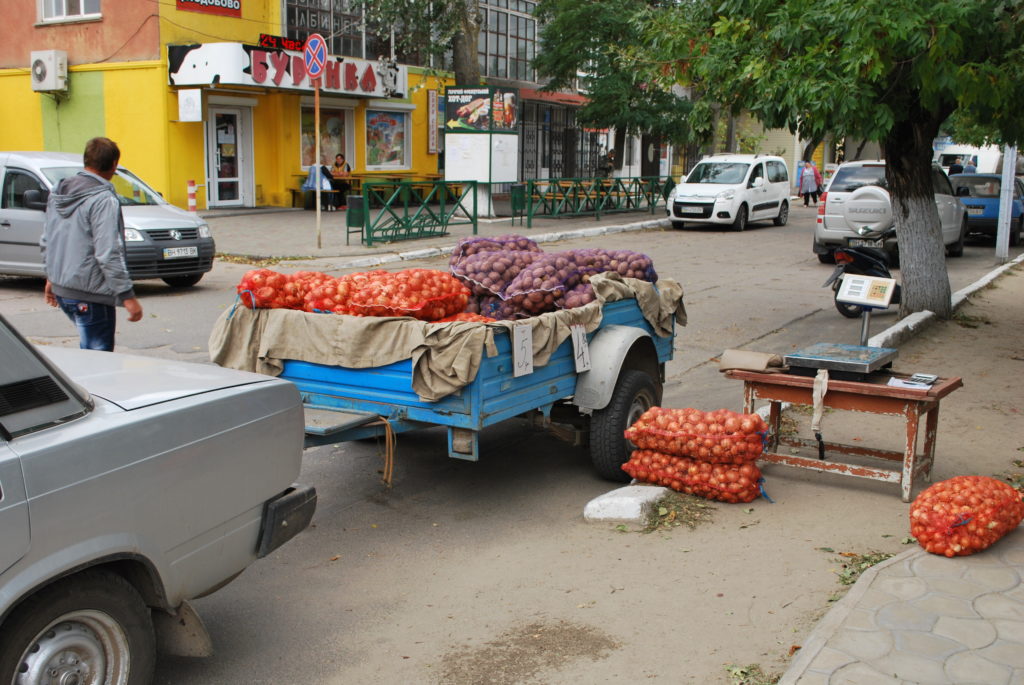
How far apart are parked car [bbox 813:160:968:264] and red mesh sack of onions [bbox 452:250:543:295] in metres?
11.1

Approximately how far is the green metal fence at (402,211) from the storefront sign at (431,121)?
31.5 feet

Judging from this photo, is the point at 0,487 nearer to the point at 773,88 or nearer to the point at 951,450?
the point at 951,450

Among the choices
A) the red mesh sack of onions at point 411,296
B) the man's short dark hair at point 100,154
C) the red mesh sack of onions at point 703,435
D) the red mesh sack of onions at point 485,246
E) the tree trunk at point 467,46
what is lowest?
the red mesh sack of onions at point 703,435

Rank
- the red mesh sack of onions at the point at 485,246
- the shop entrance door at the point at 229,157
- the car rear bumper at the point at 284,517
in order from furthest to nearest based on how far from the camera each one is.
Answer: the shop entrance door at the point at 229,157, the red mesh sack of onions at the point at 485,246, the car rear bumper at the point at 284,517

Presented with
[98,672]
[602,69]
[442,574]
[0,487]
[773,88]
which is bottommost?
[442,574]

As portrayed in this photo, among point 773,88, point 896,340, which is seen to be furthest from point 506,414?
point 896,340

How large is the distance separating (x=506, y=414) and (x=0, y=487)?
3.01m

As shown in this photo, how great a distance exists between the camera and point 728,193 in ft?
79.0

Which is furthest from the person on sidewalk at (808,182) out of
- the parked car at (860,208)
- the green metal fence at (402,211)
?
the green metal fence at (402,211)

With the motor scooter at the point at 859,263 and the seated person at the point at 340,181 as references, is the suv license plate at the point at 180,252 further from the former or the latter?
the seated person at the point at 340,181

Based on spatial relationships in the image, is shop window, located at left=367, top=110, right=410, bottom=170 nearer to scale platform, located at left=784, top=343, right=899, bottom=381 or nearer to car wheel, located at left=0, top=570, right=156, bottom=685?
scale platform, located at left=784, top=343, right=899, bottom=381

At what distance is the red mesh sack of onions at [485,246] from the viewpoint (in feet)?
22.0

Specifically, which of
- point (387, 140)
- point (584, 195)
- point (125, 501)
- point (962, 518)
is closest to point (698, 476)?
point (962, 518)

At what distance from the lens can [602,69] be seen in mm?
27516
